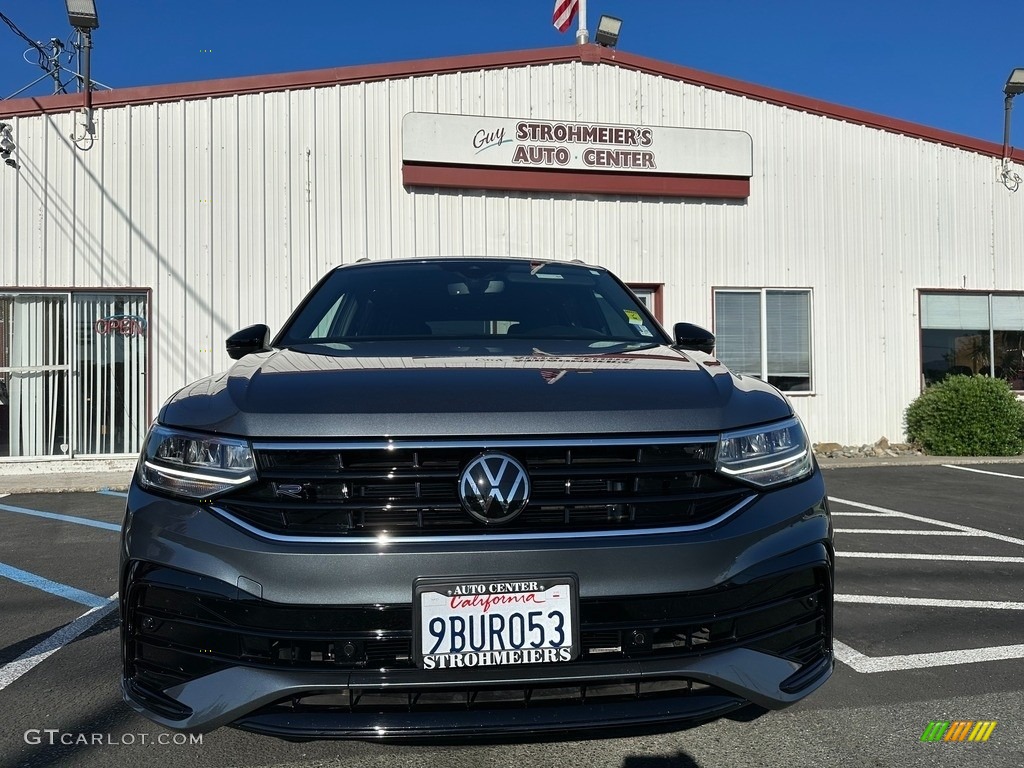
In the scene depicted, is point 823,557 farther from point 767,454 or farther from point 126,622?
point 126,622

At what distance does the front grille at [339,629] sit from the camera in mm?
1741

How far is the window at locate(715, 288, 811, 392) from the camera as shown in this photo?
442 inches

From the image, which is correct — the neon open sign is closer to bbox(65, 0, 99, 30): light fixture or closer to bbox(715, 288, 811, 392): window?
bbox(65, 0, 99, 30): light fixture

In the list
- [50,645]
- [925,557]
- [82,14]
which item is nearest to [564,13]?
[82,14]

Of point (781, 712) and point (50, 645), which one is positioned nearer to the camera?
point (781, 712)

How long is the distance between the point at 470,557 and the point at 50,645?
264 cm

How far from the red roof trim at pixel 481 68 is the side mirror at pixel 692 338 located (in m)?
8.55

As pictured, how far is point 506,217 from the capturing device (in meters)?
10.6

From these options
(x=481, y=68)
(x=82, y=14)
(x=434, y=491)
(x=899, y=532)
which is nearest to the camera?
(x=434, y=491)

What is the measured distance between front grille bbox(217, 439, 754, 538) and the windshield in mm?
1046

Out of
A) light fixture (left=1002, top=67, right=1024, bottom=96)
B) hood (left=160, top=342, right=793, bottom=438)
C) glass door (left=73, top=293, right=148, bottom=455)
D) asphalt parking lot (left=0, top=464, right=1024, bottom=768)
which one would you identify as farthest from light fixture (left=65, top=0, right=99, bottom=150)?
light fixture (left=1002, top=67, right=1024, bottom=96)

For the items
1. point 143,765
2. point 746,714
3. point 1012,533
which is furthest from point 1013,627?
point 143,765

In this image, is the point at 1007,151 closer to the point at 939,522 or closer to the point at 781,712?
the point at 939,522

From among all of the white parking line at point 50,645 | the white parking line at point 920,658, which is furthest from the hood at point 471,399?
the white parking line at point 50,645
